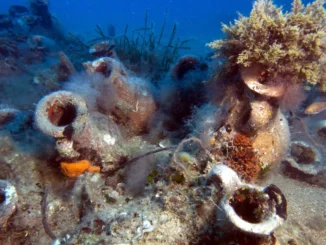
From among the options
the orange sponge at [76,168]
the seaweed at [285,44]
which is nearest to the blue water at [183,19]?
the seaweed at [285,44]

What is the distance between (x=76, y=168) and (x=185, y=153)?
1.56 meters

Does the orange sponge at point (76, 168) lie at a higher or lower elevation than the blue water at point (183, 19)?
lower

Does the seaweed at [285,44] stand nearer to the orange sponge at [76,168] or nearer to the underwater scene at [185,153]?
the underwater scene at [185,153]

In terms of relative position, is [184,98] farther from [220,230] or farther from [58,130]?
[220,230]

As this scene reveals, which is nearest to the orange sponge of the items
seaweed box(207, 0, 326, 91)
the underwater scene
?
the underwater scene

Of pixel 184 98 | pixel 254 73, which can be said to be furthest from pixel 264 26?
pixel 184 98

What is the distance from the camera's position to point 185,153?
319 cm

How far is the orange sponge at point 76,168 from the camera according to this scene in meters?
3.35

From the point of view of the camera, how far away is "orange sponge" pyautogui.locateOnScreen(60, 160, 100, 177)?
132 inches

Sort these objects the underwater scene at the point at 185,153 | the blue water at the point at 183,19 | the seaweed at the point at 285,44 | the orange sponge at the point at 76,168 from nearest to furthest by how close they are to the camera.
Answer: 1. the underwater scene at the point at 185,153
2. the seaweed at the point at 285,44
3. the orange sponge at the point at 76,168
4. the blue water at the point at 183,19

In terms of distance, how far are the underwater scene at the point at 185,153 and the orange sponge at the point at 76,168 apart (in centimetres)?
2

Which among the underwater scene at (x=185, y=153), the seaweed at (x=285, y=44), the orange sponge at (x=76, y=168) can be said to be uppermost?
the seaweed at (x=285, y=44)

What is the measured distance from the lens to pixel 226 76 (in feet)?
10.9

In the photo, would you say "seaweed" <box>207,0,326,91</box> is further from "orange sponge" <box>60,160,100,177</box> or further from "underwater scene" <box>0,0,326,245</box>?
"orange sponge" <box>60,160,100,177</box>
